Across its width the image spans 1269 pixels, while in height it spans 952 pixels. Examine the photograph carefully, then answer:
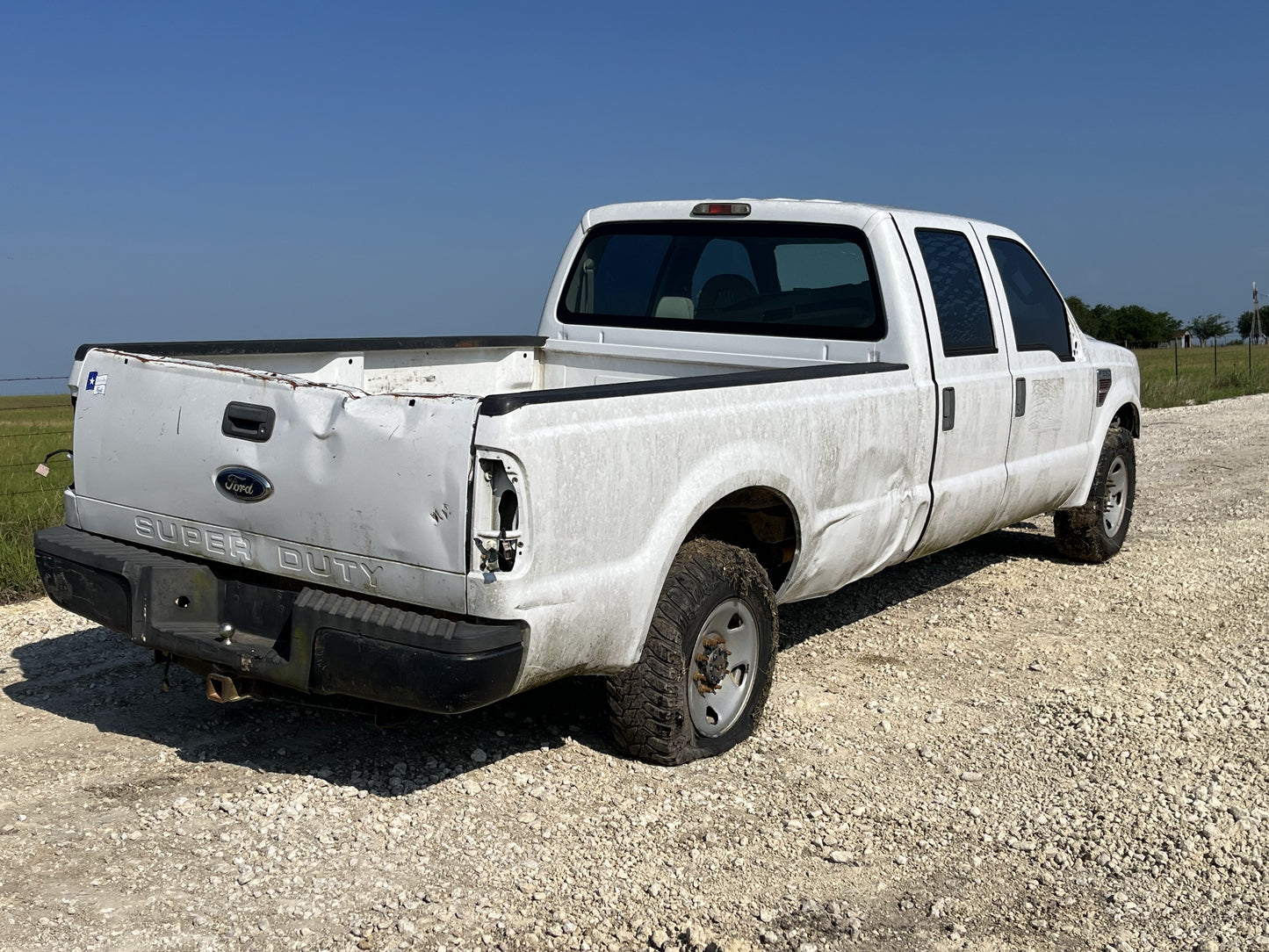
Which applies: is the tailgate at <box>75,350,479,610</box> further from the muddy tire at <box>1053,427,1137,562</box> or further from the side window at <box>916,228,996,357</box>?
the muddy tire at <box>1053,427,1137,562</box>

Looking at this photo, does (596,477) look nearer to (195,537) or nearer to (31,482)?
Answer: (195,537)

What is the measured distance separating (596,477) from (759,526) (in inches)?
50.3

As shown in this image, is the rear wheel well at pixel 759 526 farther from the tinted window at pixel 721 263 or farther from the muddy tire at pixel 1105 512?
the muddy tire at pixel 1105 512

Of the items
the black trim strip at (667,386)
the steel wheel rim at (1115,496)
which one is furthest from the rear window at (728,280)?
the steel wheel rim at (1115,496)

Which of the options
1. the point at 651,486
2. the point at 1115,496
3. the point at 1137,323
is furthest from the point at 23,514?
the point at 1137,323

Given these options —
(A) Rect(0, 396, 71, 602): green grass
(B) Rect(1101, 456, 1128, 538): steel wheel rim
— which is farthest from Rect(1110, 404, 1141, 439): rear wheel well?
(A) Rect(0, 396, 71, 602): green grass

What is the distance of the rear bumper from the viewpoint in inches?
143

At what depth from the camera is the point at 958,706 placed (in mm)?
5258

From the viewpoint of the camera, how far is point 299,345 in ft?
17.6

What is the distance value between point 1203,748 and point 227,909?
3.51m

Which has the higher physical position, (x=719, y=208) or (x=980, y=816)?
(x=719, y=208)

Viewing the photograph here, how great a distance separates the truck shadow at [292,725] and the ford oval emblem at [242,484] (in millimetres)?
868

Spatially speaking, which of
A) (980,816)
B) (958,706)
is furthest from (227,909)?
(958,706)

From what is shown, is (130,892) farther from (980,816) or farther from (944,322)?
(944,322)
